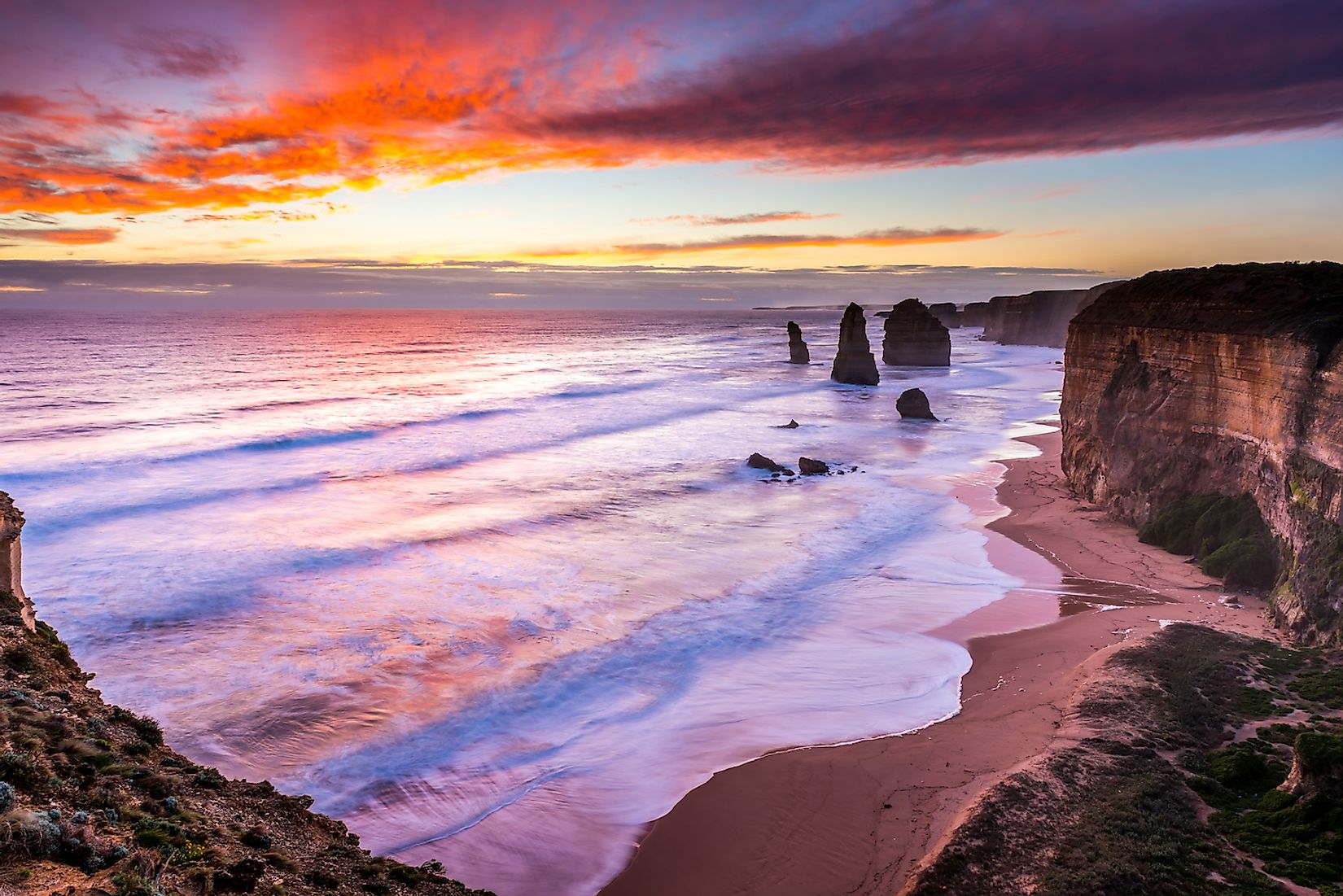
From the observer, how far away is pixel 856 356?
6738 centimetres

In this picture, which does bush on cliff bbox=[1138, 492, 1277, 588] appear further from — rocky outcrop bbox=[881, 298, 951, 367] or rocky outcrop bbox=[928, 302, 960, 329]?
rocky outcrop bbox=[928, 302, 960, 329]

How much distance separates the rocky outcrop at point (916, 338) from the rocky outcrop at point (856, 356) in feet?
38.9

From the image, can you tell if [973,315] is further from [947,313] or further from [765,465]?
[765,465]

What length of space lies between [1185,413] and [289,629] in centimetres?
2456

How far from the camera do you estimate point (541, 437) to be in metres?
43.1

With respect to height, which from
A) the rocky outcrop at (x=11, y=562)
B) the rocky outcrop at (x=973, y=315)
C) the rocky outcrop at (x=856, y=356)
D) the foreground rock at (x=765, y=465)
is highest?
the rocky outcrop at (x=973, y=315)

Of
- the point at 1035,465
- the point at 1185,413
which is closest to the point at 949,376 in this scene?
the point at 1035,465

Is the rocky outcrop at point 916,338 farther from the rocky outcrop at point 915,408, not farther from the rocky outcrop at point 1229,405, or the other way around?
the rocky outcrop at point 1229,405

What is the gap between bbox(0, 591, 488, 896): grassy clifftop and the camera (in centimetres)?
518

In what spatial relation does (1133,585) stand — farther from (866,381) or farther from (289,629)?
(866,381)

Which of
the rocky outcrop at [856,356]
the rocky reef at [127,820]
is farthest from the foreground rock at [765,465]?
the rocky outcrop at [856,356]

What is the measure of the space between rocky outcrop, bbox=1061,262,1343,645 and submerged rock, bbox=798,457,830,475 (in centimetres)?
953

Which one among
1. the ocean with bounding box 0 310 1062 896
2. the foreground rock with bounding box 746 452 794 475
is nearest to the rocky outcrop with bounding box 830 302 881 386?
the ocean with bounding box 0 310 1062 896

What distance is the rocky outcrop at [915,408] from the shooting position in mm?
47469
